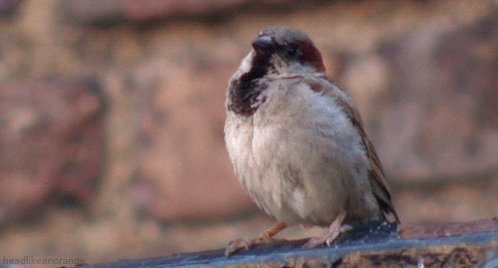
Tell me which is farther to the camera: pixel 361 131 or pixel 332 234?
pixel 361 131

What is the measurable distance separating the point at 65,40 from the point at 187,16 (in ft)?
0.76

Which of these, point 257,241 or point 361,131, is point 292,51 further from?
point 257,241

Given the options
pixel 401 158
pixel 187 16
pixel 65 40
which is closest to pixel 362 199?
pixel 401 158

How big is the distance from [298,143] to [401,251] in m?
0.80

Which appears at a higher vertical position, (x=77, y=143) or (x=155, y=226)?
(x=77, y=143)

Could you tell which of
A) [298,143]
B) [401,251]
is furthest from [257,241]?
[401,251]

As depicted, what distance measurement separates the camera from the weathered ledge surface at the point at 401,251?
1304 millimetres

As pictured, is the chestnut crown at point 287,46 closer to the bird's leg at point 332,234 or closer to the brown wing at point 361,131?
the brown wing at point 361,131

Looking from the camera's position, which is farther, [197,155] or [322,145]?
[197,155]

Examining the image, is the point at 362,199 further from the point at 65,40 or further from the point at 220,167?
the point at 65,40

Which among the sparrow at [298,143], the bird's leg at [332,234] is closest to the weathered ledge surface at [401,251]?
the bird's leg at [332,234]

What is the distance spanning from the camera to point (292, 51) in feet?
→ 7.59

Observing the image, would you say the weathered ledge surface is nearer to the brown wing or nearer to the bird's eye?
the brown wing

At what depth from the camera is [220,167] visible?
7.70 feet
